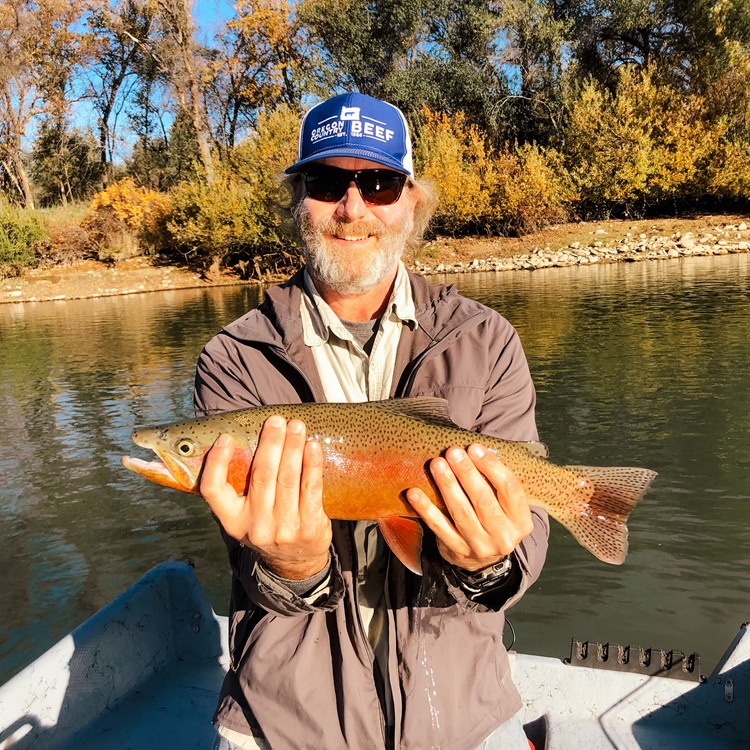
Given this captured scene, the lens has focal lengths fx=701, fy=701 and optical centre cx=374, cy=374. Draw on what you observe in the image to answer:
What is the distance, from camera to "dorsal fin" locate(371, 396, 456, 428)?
8.70 ft

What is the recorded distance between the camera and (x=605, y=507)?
2.76 metres

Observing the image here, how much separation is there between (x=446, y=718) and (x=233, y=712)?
0.78 metres

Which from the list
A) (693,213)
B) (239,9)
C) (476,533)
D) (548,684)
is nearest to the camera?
(476,533)

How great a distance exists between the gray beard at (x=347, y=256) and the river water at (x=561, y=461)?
12.5 feet

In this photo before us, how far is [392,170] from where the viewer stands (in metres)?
3.28

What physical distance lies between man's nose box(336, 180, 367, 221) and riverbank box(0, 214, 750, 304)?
3075cm

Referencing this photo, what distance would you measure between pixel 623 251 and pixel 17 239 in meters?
32.2

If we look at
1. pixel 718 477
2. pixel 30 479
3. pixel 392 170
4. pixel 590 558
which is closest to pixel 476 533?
pixel 392 170

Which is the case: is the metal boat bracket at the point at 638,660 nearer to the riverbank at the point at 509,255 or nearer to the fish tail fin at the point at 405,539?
the fish tail fin at the point at 405,539

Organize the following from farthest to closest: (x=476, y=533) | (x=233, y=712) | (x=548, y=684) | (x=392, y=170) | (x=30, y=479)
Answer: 1. (x=30, y=479)
2. (x=548, y=684)
3. (x=392, y=170)
4. (x=233, y=712)
5. (x=476, y=533)

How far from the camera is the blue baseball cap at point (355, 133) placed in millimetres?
3184

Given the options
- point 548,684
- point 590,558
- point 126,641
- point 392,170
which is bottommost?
point 590,558

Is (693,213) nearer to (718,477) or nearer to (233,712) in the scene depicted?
(718,477)

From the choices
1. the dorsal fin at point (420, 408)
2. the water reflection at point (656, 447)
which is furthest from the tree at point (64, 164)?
the dorsal fin at point (420, 408)
